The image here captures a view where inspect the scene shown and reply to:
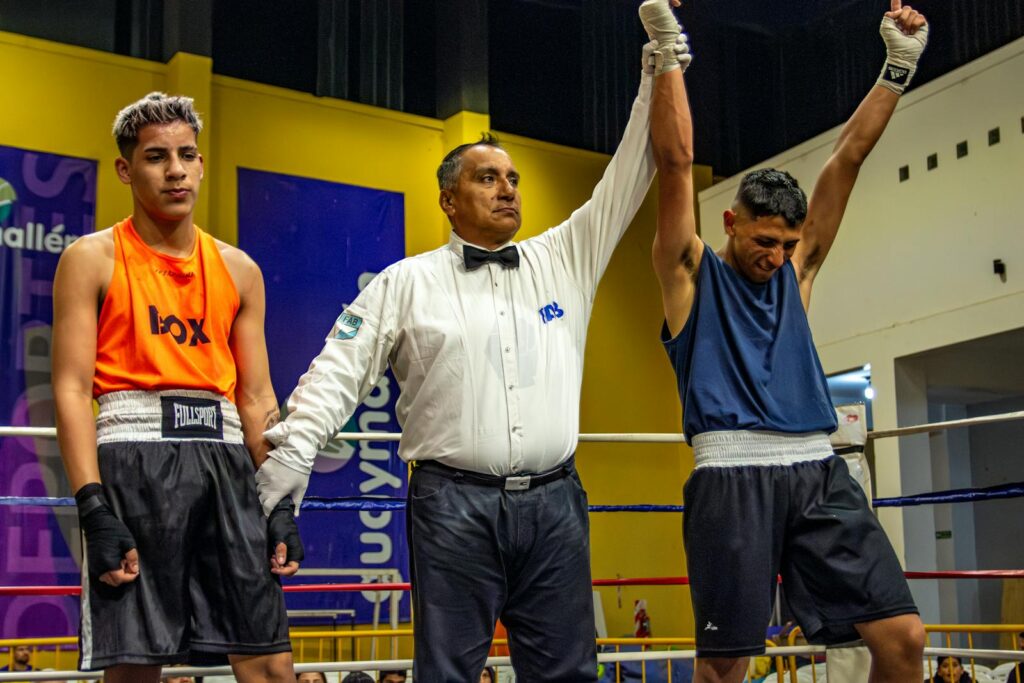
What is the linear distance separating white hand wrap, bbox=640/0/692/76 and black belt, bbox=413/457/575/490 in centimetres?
89

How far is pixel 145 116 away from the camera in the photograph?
2.30 meters

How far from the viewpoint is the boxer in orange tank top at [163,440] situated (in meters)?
2.10

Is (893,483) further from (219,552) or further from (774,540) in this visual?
(219,552)

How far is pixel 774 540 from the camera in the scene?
2514mm

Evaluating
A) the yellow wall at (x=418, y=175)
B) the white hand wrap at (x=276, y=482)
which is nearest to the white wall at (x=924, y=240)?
the yellow wall at (x=418, y=175)

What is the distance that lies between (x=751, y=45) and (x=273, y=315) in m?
5.57

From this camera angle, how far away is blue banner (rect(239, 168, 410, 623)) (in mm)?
8695

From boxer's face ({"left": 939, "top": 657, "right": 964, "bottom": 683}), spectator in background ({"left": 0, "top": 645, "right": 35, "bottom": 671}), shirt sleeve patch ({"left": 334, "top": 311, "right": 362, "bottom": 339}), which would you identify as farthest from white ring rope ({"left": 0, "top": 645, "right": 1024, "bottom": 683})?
spectator in background ({"left": 0, "top": 645, "right": 35, "bottom": 671})

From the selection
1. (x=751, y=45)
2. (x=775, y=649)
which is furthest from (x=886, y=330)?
(x=775, y=649)

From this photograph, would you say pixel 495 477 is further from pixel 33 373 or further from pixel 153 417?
pixel 33 373

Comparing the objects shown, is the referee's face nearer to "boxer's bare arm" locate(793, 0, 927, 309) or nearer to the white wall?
"boxer's bare arm" locate(793, 0, 927, 309)

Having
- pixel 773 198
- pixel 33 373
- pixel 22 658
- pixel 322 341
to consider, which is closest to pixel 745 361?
pixel 773 198

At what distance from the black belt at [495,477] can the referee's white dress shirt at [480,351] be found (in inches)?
0.6

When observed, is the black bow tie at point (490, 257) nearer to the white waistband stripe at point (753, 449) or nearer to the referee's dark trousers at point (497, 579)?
the referee's dark trousers at point (497, 579)
